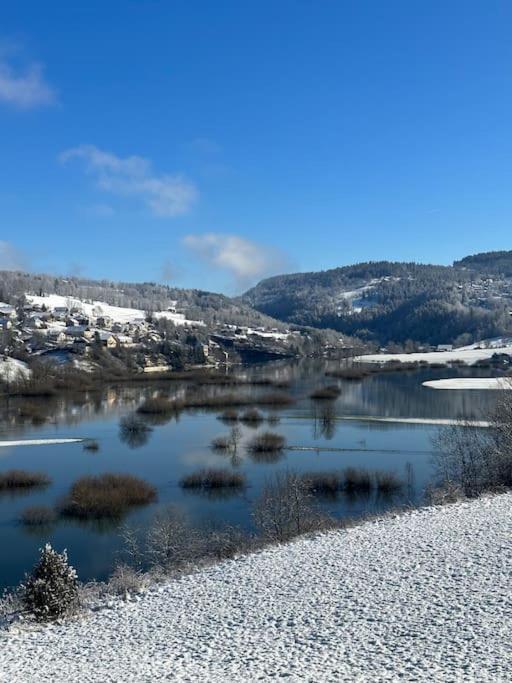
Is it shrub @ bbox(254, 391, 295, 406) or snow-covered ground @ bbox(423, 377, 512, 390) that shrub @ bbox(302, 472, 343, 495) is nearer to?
shrub @ bbox(254, 391, 295, 406)

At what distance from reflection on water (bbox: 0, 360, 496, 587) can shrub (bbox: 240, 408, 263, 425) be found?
49 centimetres

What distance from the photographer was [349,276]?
635 feet

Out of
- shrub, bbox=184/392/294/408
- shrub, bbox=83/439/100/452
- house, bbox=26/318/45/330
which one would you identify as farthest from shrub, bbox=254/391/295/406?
house, bbox=26/318/45/330

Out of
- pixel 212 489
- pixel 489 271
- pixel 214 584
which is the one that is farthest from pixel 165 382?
pixel 489 271

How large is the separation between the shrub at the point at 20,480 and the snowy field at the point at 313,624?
10.0 meters

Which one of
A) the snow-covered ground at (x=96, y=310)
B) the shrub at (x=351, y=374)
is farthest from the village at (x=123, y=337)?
the shrub at (x=351, y=374)

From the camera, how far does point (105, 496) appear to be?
1614 cm

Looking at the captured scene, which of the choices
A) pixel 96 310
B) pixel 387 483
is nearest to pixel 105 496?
pixel 387 483

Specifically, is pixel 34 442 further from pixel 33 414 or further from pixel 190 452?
pixel 33 414

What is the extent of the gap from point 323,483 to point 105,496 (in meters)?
5.53

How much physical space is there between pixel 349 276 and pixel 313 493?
17987 cm

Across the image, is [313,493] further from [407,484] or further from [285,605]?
[285,605]

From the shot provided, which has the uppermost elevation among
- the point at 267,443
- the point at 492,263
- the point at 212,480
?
the point at 492,263

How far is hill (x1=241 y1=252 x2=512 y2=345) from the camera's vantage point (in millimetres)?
118938
